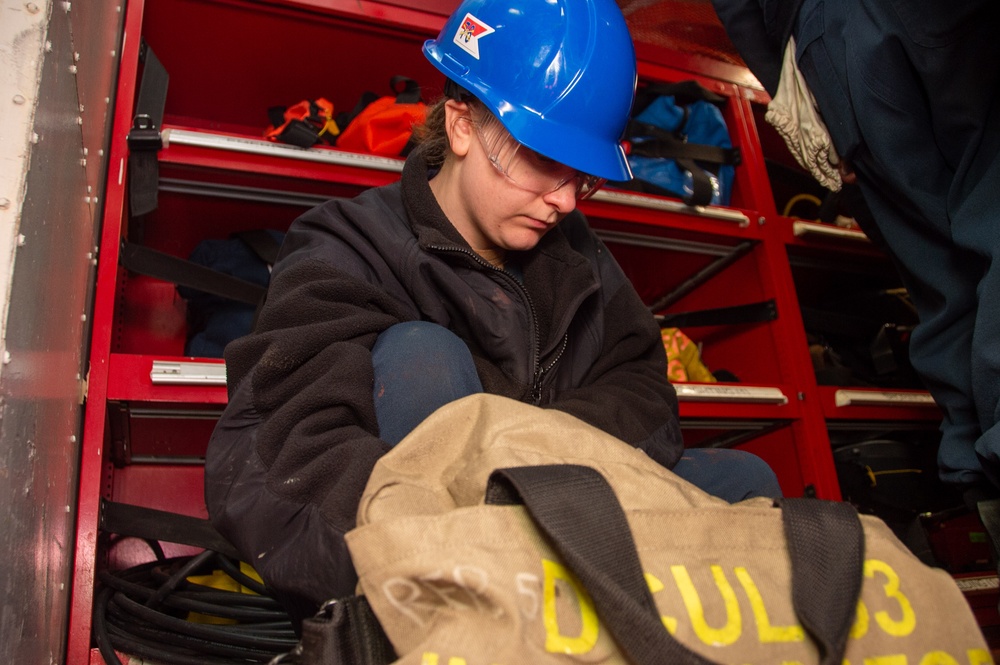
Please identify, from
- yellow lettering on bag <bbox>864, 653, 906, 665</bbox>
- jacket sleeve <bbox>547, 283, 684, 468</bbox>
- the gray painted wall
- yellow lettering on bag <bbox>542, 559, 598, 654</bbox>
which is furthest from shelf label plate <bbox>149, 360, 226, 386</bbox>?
yellow lettering on bag <bbox>864, 653, 906, 665</bbox>

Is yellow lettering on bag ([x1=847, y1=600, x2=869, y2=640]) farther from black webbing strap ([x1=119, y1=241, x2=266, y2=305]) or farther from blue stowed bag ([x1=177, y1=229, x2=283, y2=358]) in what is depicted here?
blue stowed bag ([x1=177, y1=229, x2=283, y2=358])

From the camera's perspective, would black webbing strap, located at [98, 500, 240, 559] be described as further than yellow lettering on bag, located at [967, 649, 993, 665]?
Yes

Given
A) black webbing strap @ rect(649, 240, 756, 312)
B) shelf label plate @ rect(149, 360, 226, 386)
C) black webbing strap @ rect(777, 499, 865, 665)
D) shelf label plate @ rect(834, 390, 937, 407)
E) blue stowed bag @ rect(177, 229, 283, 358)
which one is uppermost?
blue stowed bag @ rect(177, 229, 283, 358)

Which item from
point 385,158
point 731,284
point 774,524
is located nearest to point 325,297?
point 774,524

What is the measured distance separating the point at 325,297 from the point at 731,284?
4.60 ft

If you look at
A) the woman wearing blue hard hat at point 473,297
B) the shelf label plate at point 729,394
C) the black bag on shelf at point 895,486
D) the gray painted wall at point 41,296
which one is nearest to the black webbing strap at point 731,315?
the shelf label plate at point 729,394

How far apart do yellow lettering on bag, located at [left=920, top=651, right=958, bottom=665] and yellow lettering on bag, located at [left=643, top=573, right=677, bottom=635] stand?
196 millimetres

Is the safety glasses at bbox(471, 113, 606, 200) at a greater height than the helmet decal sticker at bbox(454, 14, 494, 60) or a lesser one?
lesser

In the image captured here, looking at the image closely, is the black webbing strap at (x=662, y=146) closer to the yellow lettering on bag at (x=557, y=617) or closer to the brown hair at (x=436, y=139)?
the brown hair at (x=436, y=139)

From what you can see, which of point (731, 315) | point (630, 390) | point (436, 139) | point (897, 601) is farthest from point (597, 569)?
point (731, 315)

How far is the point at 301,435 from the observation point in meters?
0.68

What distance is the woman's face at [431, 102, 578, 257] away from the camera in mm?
988

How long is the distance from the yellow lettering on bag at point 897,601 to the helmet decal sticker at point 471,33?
789mm

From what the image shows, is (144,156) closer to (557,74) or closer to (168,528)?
(168,528)
